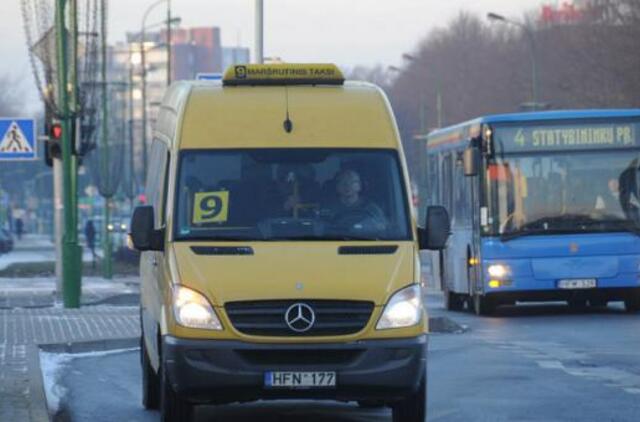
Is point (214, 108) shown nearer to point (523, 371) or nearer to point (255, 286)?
point (255, 286)

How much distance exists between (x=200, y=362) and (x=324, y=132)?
7.01 feet

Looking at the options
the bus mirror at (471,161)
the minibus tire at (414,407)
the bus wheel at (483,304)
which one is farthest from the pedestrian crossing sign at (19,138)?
the minibus tire at (414,407)

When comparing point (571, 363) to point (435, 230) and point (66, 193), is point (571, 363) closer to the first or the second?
point (435, 230)

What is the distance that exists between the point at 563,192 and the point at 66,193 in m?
9.06

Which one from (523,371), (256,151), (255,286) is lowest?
(523,371)

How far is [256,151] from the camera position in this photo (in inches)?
542

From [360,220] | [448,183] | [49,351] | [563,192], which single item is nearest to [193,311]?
[360,220]

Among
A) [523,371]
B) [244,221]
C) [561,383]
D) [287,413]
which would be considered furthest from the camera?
[523,371]

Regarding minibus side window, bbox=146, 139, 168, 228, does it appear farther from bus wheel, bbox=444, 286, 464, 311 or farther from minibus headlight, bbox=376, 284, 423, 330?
bus wheel, bbox=444, 286, 464, 311

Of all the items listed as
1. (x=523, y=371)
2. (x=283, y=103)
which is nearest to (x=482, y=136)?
(x=523, y=371)

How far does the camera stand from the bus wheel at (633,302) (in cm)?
2869

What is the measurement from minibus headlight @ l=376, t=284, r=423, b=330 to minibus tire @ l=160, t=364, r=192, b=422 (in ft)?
4.60

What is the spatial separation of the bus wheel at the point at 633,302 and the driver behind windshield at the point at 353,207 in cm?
1542

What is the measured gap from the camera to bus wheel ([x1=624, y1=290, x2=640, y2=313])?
28.7m
